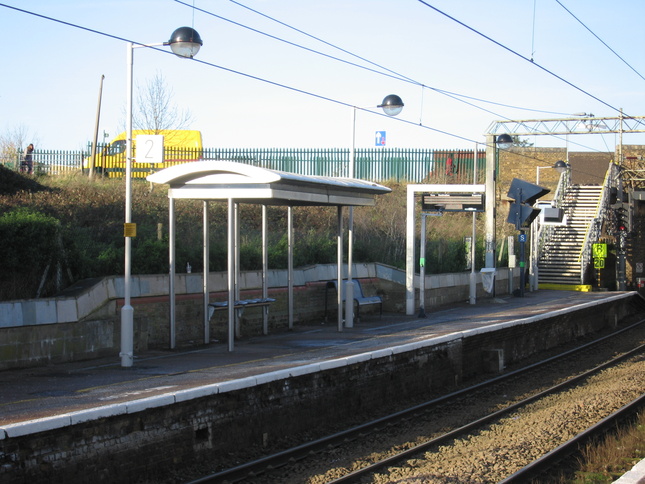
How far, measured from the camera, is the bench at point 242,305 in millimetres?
14914

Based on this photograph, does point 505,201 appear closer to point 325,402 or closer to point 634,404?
point 634,404

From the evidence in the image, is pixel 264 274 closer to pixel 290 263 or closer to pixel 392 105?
pixel 290 263

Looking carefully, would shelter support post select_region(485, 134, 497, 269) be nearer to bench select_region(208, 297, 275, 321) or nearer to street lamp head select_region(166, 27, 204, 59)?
bench select_region(208, 297, 275, 321)

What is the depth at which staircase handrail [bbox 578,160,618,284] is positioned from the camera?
35.2 meters

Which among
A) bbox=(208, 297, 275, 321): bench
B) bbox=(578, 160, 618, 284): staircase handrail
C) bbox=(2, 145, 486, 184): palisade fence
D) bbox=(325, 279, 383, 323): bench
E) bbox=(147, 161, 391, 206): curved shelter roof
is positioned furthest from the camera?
bbox=(578, 160, 618, 284): staircase handrail

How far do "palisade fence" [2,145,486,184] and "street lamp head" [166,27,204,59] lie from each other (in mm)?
19176

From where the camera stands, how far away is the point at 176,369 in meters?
12.1

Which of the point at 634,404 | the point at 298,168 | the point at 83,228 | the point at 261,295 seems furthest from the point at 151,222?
the point at 298,168

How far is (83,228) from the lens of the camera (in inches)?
707

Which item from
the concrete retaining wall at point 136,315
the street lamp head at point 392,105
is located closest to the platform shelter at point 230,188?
the concrete retaining wall at point 136,315

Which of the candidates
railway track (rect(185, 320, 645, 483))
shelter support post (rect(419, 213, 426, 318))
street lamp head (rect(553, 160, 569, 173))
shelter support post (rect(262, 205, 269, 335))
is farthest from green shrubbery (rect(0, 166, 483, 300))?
street lamp head (rect(553, 160, 569, 173))

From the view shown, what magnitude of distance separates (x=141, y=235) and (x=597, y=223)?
26.6 meters

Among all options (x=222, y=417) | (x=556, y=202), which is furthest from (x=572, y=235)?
(x=222, y=417)

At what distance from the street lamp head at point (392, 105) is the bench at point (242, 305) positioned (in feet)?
18.7
